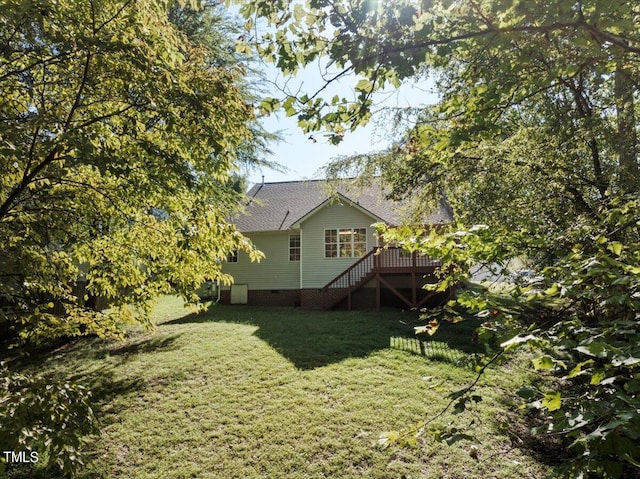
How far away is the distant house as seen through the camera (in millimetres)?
15742

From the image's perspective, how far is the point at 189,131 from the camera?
13.8ft

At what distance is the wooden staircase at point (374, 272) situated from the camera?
15.0 metres

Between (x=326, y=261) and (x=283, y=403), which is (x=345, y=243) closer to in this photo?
(x=326, y=261)

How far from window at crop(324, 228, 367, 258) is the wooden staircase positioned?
1.03 m

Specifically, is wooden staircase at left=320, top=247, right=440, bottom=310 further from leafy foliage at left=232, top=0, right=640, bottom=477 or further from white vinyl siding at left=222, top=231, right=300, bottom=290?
Answer: leafy foliage at left=232, top=0, right=640, bottom=477

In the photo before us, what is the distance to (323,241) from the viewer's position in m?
18.0

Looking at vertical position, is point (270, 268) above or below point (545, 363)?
above

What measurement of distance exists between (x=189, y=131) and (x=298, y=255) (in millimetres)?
14874

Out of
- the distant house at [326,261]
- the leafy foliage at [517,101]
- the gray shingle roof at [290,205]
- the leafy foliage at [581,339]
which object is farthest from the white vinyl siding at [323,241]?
the leafy foliage at [581,339]

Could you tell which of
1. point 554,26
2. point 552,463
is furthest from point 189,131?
point 552,463

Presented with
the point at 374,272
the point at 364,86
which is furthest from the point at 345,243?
the point at 364,86

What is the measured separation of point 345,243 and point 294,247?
2.81 m

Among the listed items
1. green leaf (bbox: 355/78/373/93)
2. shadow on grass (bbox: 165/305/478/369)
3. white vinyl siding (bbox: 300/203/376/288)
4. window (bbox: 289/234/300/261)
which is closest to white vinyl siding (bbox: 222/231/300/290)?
window (bbox: 289/234/300/261)

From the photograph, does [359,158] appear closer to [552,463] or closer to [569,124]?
[569,124]
